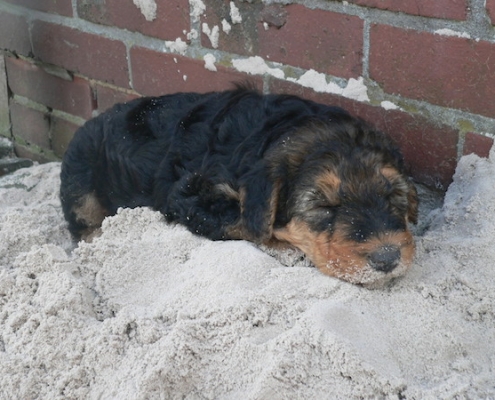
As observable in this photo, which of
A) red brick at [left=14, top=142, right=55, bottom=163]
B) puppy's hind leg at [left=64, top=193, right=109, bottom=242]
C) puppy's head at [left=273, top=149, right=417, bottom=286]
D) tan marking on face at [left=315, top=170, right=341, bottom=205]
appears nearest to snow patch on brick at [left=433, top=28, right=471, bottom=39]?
puppy's head at [left=273, top=149, right=417, bottom=286]

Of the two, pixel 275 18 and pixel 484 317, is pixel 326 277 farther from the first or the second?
pixel 275 18

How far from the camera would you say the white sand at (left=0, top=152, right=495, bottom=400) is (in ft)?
8.05

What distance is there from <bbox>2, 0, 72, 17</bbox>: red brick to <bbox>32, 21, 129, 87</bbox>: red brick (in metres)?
0.09

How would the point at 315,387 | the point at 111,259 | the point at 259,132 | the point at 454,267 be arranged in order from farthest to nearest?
the point at 259,132 → the point at 111,259 → the point at 454,267 → the point at 315,387

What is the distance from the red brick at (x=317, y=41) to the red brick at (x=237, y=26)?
0.06 metres

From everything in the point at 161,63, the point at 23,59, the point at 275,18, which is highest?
the point at 275,18

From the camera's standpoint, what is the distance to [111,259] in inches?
125

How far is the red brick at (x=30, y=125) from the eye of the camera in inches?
223

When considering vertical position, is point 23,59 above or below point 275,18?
below

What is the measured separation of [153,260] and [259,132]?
714 mm

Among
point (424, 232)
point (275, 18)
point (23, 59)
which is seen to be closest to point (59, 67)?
point (23, 59)

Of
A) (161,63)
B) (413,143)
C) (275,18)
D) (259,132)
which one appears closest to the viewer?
(259,132)

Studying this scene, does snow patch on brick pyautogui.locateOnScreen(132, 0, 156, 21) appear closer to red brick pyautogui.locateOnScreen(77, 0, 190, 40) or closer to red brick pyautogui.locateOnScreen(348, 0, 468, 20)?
red brick pyautogui.locateOnScreen(77, 0, 190, 40)

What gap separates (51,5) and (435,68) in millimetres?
2788
